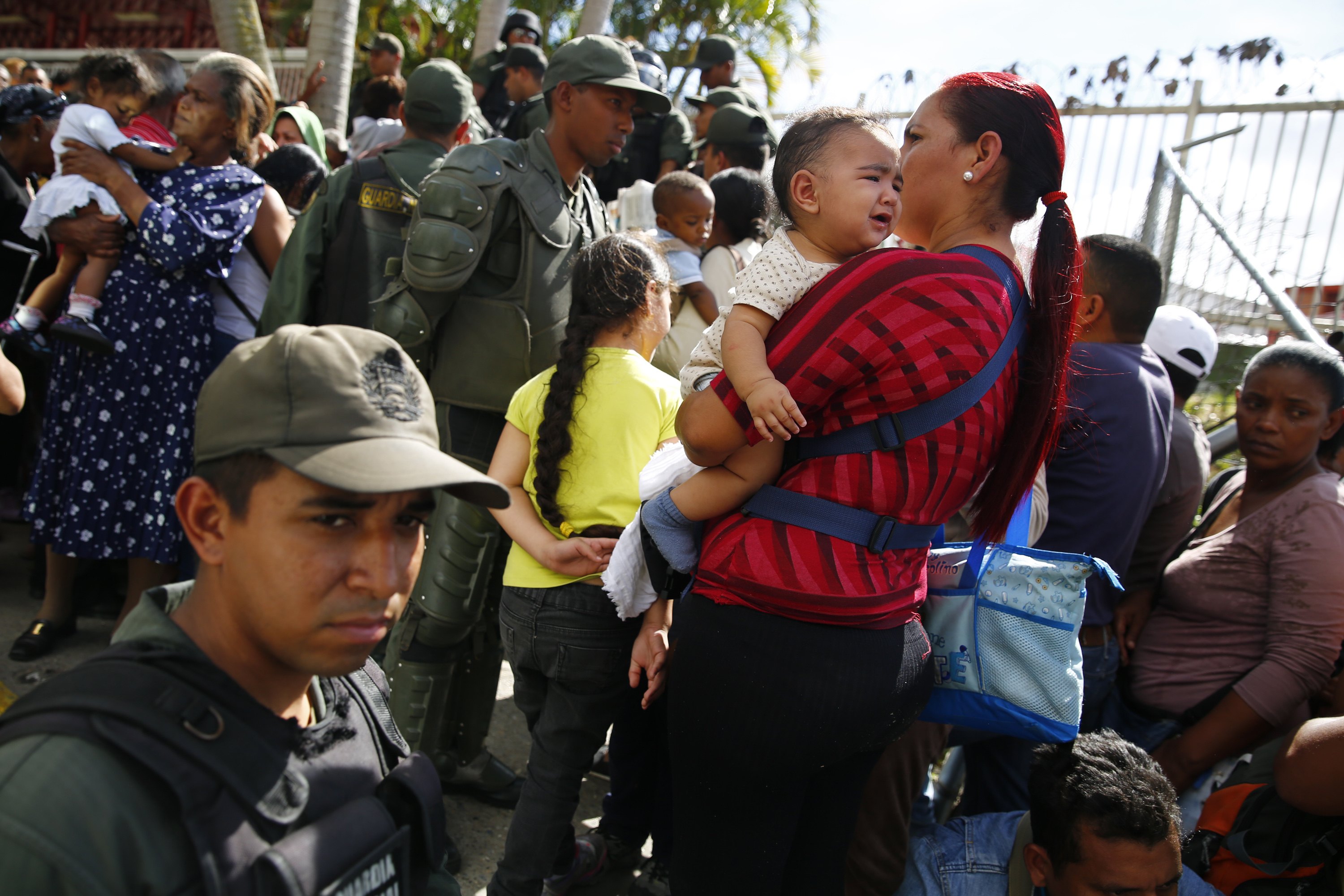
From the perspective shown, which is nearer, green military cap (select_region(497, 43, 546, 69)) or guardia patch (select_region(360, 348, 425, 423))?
guardia patch (select_region(360, 348, 425, 423))

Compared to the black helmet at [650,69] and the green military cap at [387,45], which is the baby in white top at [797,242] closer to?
the black helmet at [650,69]

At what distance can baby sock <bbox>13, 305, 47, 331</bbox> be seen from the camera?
3.82 m

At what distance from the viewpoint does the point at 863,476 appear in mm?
1645

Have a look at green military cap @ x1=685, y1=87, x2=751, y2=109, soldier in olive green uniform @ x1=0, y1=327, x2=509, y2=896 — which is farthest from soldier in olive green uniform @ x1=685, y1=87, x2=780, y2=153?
soldier in olive green uniform @ x1=0, y1=327, x2=509, y2=896

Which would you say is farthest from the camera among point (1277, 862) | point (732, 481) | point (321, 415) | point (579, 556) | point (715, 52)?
point (715, 52)

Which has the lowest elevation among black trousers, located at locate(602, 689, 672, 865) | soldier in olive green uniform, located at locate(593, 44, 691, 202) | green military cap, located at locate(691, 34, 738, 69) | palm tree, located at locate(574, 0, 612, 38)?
black trousers, located at locate(602, 689, 672, 865)

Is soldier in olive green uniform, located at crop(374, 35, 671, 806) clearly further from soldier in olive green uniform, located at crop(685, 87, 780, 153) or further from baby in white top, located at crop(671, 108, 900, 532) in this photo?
soldier in olive green uniform, located at crop(685, 87, 780, 153)

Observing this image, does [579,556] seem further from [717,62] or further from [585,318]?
[717,62]

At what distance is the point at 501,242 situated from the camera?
10.5 ft

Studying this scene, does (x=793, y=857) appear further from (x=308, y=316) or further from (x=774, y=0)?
(x=774, y=0)

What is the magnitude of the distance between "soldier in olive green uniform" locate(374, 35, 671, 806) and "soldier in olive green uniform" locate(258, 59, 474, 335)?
721mm

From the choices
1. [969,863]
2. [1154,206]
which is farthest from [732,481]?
[1154,206]

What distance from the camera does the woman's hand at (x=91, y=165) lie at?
360 cm

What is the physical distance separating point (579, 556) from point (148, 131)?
283 cm
